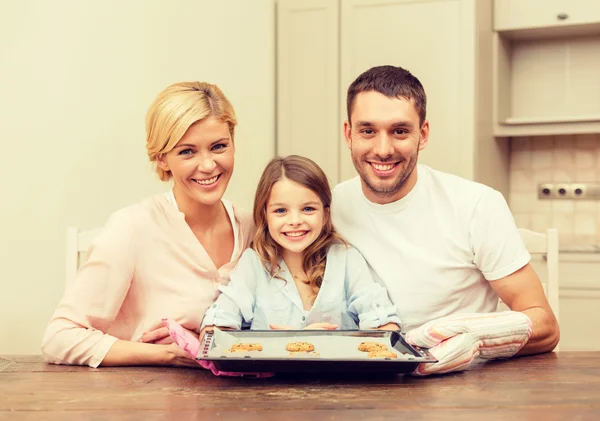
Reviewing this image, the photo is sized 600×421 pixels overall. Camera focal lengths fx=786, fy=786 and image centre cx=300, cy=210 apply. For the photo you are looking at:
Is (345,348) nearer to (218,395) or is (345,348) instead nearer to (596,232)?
(218,395)

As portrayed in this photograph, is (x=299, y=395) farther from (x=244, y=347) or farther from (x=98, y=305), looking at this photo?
(x=98, y=305)

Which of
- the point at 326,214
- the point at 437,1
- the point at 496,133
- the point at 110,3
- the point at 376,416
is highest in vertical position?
the point at 437,1

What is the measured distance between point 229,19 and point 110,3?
89 cm

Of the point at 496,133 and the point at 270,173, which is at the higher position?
the point at 496,133

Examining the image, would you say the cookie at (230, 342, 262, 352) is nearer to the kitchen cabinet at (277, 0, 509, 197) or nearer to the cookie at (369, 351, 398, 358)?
the cookie at (369, 351, 398, 358)

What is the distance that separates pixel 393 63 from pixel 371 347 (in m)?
2.35

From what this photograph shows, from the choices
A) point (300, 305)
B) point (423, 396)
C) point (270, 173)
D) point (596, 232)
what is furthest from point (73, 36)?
point (596, 232)

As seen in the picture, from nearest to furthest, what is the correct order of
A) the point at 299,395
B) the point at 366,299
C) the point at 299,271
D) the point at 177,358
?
the point at 299,395 → the point at 177,358 → the point at 366,299 → the point at 299,271

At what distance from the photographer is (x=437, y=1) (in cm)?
349

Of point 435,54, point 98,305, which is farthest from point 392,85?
point 435,54

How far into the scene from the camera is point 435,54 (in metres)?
3.51

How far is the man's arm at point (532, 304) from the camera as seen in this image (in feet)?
5.33

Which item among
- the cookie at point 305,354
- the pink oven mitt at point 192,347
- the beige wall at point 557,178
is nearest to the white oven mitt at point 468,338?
the cookie at point 305,354

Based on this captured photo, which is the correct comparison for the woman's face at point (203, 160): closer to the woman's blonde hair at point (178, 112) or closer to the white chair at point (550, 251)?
the woman's blonde hair at point (178, 112)
